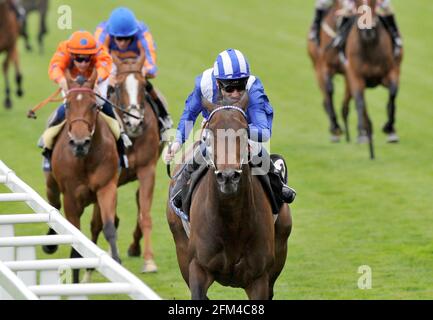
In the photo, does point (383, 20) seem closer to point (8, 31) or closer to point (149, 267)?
point (8, 31)

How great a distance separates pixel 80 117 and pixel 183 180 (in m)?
2.31

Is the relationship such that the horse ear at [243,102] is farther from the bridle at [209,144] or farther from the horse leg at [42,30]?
the horse leg at [42,30]

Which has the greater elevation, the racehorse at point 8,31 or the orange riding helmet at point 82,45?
the racehorse at point 8,31

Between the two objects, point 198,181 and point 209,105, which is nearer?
point 209,105

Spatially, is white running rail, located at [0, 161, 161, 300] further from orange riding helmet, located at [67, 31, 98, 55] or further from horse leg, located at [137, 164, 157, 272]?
horse leg, located at [137, 164, 157, 272]

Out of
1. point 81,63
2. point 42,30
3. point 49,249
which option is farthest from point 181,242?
point 42,30

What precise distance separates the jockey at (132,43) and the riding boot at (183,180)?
420cm

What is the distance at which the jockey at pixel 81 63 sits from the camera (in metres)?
12.2

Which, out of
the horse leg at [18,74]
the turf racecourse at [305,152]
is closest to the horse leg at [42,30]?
the turf racecourse at [305,152]

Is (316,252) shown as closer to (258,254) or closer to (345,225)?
(345,225)

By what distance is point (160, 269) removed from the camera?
12.8 meters

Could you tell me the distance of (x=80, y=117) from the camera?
11.5 metres

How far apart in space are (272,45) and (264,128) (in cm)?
2147
